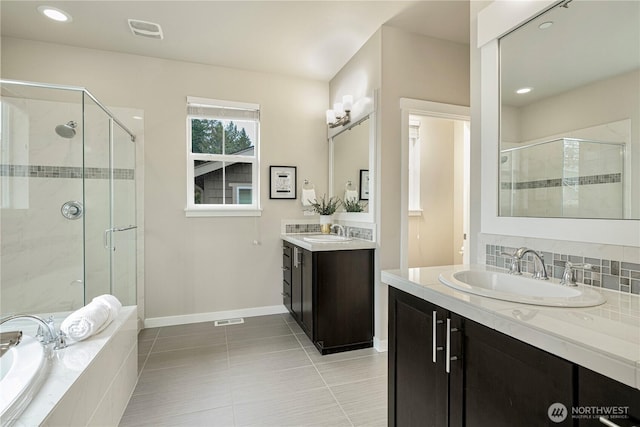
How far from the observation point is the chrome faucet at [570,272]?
1191mm

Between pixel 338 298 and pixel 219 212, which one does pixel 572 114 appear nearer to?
pixel 338 298

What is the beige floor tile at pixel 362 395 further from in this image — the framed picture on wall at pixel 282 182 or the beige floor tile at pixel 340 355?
the framed picture on wall at pixel 282 182

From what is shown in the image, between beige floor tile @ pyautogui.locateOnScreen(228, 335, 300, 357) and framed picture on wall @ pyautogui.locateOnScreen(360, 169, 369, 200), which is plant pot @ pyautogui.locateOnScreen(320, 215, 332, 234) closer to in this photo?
framed picture on wall @ pyautogui.locateOnScreen(360, 169, 369, 200)

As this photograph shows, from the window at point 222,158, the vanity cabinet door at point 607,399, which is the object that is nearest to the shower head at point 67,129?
the window at point 222,158

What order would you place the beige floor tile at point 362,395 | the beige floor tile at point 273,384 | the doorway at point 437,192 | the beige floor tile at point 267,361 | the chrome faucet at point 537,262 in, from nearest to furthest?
1. the chrome faucet at point 537,262
2. the beige floor tile at point 362,395
3. the beige floor tile at point 273,384
4. the beige floor tile at point 267,361
5. the doorway at point 437,192

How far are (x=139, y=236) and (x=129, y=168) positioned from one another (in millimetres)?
692

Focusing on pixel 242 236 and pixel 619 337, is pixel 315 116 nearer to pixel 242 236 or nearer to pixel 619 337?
pixel 242 236

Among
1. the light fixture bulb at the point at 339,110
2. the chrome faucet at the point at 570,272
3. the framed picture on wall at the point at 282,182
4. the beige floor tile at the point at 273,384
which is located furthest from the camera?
the framed picture on wall at the point at 282,182

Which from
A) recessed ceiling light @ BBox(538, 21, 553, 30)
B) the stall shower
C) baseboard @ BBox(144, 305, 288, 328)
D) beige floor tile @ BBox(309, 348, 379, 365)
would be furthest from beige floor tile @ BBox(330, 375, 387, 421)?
recessed ceiling light @ BBox(538, 21, 553, 30)

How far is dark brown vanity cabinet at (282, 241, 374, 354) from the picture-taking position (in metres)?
2.56

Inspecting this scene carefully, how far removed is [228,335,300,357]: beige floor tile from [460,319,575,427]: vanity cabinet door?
1.88 meters

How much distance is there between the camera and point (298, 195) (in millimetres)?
3617

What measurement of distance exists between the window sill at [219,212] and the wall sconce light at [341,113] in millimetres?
1293

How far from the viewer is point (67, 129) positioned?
2.62m
